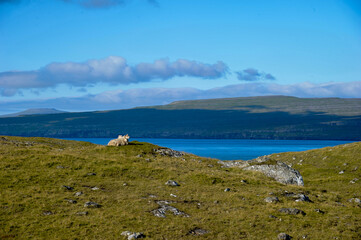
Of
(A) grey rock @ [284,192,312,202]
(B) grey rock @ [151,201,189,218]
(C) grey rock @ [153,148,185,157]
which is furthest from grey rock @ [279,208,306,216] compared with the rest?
(C) grey rock @ [153,148,185,157]

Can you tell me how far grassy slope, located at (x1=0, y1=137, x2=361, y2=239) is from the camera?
20812 mm

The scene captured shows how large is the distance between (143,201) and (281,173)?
20.0 meters

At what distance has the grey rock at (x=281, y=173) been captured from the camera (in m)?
39.2

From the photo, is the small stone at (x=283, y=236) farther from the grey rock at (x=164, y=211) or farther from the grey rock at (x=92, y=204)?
the grey rock at (x=92, y=204)

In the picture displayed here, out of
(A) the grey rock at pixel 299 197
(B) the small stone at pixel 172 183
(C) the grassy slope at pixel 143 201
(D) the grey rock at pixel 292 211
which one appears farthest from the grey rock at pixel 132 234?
(A) the grey rock at pixel 299 197

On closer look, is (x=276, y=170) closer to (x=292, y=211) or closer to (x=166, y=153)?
(x=166, y=153)

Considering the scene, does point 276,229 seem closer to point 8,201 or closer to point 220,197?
point 220,197

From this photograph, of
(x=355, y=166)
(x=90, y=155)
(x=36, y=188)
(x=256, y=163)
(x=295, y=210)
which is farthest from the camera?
(x=355, y=166)

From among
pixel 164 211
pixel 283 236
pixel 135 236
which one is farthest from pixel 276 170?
pixel 135 236

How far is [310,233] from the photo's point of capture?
849 inches

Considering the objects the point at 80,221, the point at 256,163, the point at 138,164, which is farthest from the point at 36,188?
the point at 256,163

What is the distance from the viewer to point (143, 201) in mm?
25625

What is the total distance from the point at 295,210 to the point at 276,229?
12.5ft

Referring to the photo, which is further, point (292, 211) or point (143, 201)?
point (143, 201)
